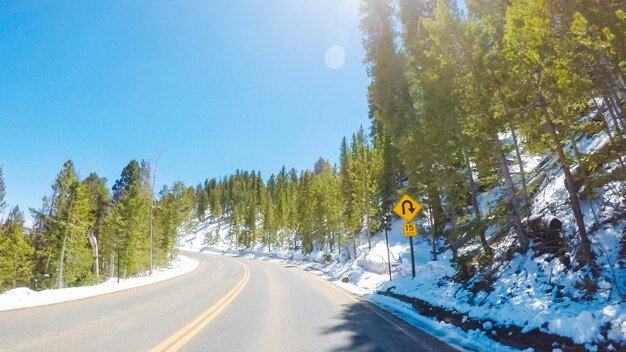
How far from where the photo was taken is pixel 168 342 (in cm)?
626

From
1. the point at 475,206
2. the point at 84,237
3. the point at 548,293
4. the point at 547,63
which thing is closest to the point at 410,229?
the point at 475,206

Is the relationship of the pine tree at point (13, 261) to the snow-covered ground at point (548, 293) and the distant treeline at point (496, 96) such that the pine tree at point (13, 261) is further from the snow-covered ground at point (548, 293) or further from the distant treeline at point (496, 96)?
the snow-covered ground at point (548, 293)

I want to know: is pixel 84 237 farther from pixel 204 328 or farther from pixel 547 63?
pixel 547 63

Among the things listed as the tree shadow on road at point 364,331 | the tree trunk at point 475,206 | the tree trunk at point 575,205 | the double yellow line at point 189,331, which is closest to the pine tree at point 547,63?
the tree trunk at point 575,205

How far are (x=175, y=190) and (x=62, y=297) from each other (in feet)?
155

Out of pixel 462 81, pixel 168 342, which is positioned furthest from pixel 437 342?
pixel 462 81

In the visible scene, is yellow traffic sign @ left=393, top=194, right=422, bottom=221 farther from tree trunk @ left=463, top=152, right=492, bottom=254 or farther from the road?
the road

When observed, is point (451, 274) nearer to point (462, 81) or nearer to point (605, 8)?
point (462, 81)

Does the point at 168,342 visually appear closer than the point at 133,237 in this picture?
Yes

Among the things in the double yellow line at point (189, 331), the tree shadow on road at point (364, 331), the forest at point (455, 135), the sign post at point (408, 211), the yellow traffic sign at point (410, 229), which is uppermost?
the forest at point (455, 135)

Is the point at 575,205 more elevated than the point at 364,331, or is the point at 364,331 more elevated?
the point at 575,205

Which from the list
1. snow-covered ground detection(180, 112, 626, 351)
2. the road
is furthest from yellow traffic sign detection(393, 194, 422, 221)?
the road

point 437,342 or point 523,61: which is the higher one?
point 523,61

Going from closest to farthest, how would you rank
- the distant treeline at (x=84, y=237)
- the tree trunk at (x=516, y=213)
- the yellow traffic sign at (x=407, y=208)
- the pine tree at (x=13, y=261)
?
1. the tree trunk at (x=516, y=213)
2. the yellow traffic sign at (x=407, y=208)
3. the distant treeline at (x=84, y=237)
4. the pine tree at (x=13, y=261)
